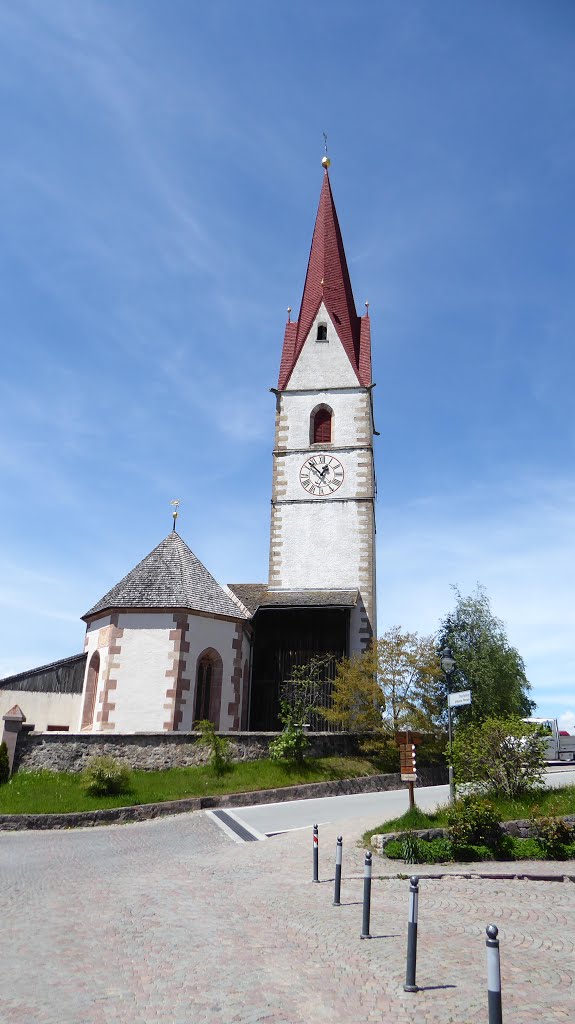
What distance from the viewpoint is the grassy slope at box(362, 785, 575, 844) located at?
14.5 metres

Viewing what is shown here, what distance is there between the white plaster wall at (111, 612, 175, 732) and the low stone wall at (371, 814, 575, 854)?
43.0 ft

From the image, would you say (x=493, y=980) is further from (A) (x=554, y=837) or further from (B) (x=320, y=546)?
(B) (x=320, y=546)

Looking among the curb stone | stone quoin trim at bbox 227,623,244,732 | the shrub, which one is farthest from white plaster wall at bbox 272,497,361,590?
the shrub

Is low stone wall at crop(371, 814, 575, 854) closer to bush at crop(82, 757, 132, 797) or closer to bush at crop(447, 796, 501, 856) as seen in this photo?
bush at crop(447, 796, 501, 856)

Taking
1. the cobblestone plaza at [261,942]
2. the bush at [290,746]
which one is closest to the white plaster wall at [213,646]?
the bush at [290,746]

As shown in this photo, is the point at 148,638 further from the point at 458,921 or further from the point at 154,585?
the point at 458,921

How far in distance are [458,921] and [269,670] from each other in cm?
2098

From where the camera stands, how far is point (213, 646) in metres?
27.1

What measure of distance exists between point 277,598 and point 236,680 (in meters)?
4.93

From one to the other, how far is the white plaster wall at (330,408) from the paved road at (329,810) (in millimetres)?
18129

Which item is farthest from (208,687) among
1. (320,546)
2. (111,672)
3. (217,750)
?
(320,546)

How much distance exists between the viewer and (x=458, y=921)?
29.9 ft

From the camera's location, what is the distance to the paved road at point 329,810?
1712cm

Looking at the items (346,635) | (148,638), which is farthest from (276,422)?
(148,638)
